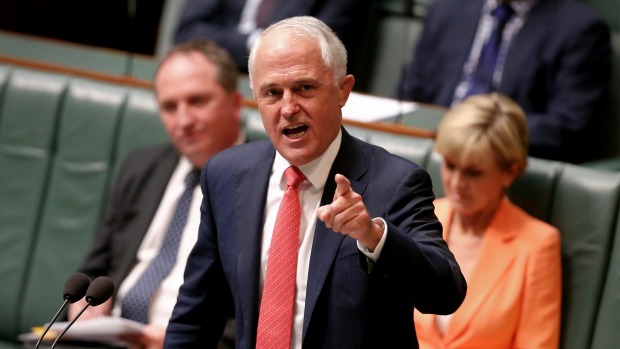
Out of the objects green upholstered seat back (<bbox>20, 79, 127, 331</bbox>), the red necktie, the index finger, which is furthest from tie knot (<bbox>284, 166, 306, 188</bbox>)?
green upholstered seat back (<bbox>20, 79, 127, 331</bbox>)

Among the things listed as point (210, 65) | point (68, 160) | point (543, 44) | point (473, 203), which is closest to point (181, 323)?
point (473, 203)

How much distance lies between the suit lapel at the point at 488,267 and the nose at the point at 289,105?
2.86 feet

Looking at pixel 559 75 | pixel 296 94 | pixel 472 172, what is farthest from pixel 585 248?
pixel 296 94

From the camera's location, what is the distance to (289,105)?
1.54 meters

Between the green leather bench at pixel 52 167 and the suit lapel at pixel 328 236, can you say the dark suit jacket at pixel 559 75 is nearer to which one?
the green leather bench at pixel 52 167

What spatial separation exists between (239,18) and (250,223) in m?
1.80

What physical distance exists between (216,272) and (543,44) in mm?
1439

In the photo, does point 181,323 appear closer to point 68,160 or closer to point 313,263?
point 313,263

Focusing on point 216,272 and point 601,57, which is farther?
point 601,57

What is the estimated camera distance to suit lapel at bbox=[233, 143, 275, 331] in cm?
166

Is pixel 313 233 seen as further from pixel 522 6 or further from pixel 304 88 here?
pixel 522 6

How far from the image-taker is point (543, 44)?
281 cm

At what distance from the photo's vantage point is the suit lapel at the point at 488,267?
2230mm

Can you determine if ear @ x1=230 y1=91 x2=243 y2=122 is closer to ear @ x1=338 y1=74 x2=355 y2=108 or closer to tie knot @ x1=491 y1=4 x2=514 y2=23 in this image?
tie knot @ x1=491 y1=4 x2=514 y2=23
